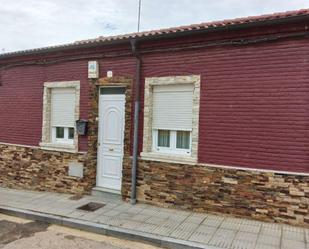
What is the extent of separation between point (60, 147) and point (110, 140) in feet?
5.00

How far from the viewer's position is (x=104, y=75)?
8.29 meters

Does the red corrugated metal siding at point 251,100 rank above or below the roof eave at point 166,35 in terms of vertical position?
below

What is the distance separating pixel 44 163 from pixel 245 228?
5633mm

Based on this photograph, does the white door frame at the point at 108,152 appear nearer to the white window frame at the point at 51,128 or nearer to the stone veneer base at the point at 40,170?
the stone veneer base at the point at 40,170

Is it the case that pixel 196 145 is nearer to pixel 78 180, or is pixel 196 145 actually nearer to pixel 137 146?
pixel 137 146

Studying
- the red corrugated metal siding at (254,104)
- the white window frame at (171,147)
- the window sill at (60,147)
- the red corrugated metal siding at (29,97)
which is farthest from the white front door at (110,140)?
the red corrugated metal siding at (254,104)

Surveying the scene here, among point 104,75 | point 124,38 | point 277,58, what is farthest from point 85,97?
point 277,58

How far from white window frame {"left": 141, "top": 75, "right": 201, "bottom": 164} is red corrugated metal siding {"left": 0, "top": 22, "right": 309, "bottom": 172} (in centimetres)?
12

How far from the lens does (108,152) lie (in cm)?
838

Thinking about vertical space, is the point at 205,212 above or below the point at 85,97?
below

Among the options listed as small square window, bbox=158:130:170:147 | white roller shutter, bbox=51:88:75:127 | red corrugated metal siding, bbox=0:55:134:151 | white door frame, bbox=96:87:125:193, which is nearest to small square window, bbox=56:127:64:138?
white roller shutter, bbox=51:88:75:127

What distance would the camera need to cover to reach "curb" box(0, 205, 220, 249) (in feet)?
18.1

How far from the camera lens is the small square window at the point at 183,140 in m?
7.30

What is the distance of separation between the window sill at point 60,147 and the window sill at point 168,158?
2089 millimetres
